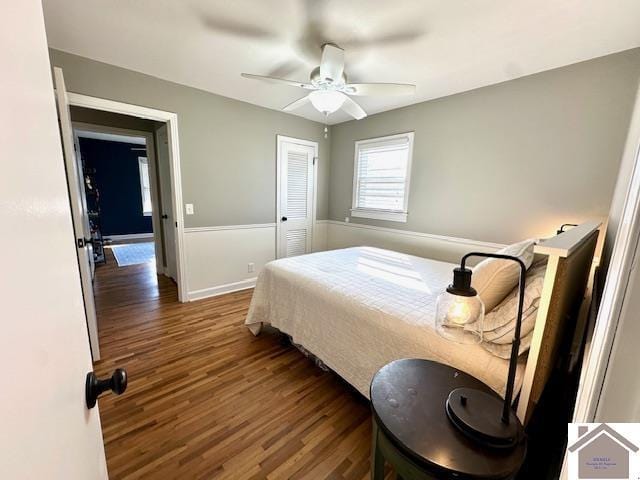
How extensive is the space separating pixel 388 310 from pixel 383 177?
253 cm

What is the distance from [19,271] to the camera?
0.35 m

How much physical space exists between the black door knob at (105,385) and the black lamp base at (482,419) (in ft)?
3.06

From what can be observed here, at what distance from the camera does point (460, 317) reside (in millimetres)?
781

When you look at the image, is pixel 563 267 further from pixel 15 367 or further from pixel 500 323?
pixel 15 367

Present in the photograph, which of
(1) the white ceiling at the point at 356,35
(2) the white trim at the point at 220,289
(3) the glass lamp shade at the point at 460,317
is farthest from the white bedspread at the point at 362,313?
(1) the white ceiling at the point at 356,35

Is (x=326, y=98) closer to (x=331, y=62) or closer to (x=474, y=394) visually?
(x=331, y=62)

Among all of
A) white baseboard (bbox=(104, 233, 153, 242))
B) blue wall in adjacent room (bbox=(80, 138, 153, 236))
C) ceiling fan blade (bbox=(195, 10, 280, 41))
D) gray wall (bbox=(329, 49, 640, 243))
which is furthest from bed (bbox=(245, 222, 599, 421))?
blue wall in adjacent room (bbox=(80, 138, 153, 236))

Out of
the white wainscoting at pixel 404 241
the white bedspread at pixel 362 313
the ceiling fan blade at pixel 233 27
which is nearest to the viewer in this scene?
the white bedspread at pixel 362 313

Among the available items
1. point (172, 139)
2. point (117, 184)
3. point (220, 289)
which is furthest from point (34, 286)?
point (117, 184)

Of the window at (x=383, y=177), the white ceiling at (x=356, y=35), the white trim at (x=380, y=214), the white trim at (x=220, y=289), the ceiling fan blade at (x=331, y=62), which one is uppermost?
the white ceiling at (x=356, y=35)

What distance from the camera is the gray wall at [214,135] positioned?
7.80 ft

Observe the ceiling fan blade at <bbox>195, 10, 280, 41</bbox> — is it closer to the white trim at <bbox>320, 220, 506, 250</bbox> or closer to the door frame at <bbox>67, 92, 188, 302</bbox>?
the door frame at <bbox>67, 92, 188, 302</bbox>

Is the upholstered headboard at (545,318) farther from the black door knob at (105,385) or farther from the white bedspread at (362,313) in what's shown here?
the black door knob at (105,385)

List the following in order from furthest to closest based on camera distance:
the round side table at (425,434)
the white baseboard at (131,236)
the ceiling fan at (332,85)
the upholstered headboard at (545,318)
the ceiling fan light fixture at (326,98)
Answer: the white baseboard at (131,236) < the ceiling fan light fixture at (326,98) < the ceiling fan at (332,85) < the upholstered headboard at (545,318) < the round side table at (425,434)
